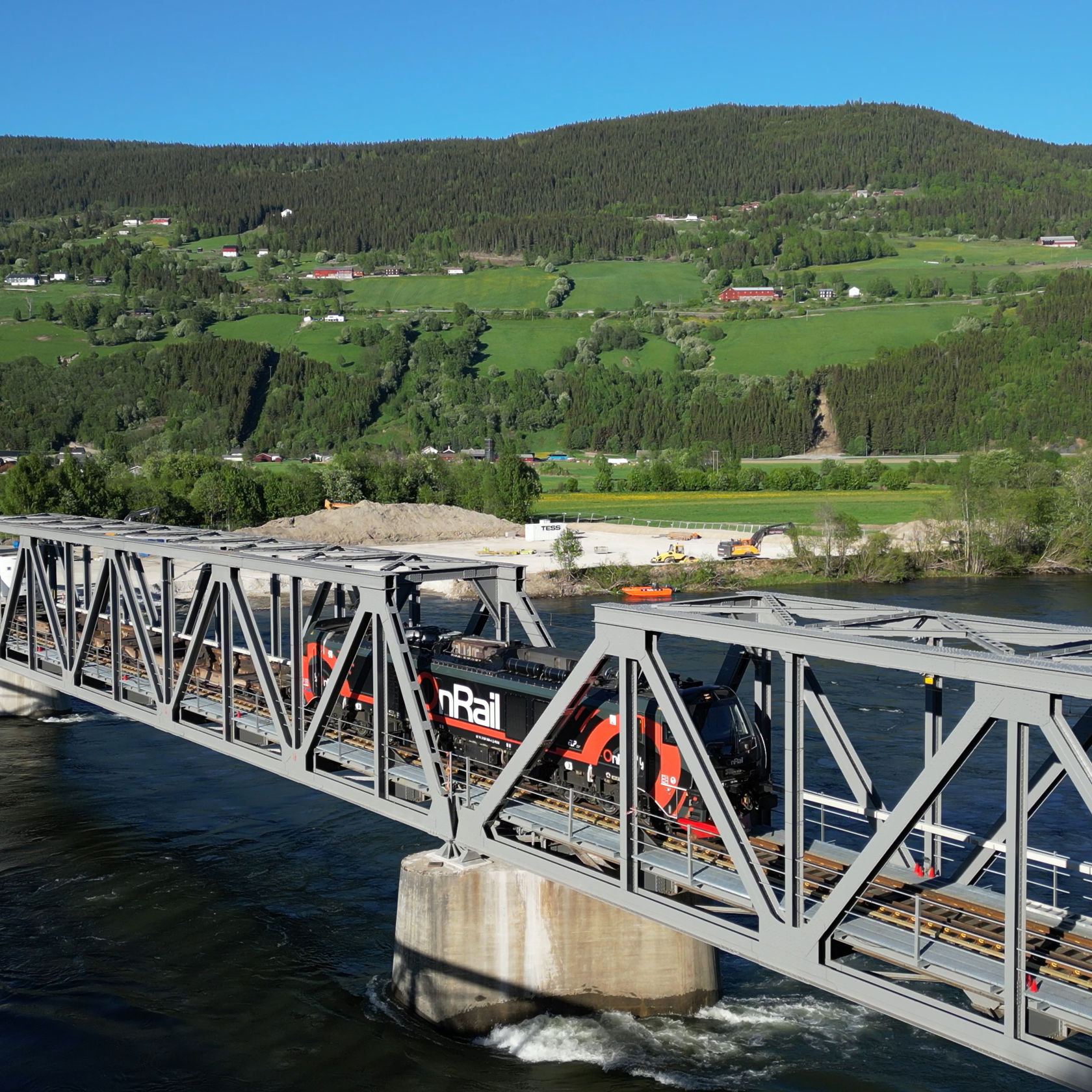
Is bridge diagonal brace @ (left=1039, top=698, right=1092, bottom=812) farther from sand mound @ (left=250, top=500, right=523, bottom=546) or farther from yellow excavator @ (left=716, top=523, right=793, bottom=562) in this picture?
sand mound @ (left=250, top=500, right=523, bottom=546)

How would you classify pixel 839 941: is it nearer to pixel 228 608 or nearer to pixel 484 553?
pixel 228 608

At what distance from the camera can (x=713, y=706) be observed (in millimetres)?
20516

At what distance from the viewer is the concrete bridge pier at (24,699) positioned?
47.2 m

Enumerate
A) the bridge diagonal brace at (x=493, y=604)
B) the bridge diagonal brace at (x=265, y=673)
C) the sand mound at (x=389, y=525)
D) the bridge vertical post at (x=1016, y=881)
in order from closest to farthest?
the bridge vertical post at (x=1016, y=881) < the bridge diagonal brace at (x=265, y=673) < the bridge diagonal brace at (x=493, y=604) < the sand mound at (x=389, y=525)

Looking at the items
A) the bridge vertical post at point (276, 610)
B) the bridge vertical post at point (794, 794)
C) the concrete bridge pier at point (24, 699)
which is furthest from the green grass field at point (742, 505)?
the bridge vertical post at point (794, 794)

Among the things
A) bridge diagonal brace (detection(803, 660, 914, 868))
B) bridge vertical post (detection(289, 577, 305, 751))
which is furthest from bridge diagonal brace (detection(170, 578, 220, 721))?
bridge diagonal brace (detection(803, 660, 914, 868))

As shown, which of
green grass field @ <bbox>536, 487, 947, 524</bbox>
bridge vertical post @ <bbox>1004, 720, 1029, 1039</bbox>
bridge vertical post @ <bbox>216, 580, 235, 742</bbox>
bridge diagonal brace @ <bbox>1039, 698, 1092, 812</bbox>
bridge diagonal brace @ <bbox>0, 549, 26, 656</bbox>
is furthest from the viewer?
green grass field @ <bbox>536, 487, 947, 524</bbox>

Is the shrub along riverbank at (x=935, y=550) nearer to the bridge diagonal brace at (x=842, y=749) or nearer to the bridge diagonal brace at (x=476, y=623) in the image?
the bridge diagonal brace at (x=476, y=623)

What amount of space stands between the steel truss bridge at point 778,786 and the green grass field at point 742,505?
89589mm

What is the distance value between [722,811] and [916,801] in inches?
131

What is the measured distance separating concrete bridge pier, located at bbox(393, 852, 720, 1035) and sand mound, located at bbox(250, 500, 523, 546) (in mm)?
74539

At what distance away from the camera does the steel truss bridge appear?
13625 millimetres

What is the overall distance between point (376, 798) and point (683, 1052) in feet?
23.9

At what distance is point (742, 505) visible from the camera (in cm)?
13288
